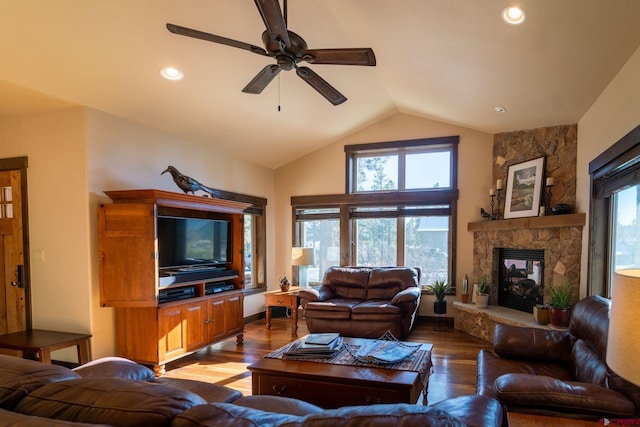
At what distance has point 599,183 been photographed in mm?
3375

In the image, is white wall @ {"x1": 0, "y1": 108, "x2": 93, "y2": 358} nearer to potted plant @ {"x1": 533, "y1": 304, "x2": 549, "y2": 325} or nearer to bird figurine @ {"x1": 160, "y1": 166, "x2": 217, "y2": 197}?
bird figurine @ {"x1": 160, "y1": 166, "x2": 217, "y2": 197}

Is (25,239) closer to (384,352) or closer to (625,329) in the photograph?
(384,352)

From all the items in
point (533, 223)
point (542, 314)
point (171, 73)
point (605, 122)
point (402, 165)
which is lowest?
point (542, 314)

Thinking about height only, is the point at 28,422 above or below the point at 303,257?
above

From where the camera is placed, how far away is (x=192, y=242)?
422 centimetres

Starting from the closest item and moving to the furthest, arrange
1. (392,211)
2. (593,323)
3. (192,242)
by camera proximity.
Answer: (593,323), (192,242), (392,211)

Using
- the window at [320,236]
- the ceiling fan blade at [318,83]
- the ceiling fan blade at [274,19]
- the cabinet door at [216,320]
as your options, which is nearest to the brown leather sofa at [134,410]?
the ceiling fan blade at [274,19]

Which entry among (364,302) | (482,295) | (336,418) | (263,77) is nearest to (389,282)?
(364,302)

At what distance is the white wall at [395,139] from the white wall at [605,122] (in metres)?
1.46

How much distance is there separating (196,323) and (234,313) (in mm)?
680

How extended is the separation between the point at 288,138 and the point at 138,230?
287 cm

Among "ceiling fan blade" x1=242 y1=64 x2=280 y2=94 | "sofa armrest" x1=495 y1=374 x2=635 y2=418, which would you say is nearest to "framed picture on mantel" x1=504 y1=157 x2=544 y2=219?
"sofa armrest" x1=495 y1=374 x2=635 y2=418

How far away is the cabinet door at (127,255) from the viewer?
3420 mm

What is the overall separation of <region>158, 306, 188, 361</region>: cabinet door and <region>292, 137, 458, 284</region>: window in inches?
117
